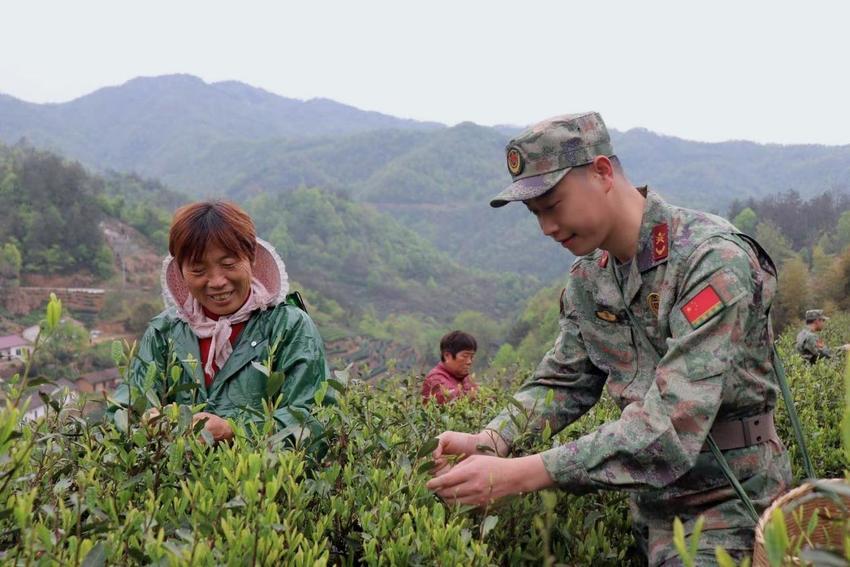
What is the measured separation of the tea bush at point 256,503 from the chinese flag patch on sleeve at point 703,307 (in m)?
0.56

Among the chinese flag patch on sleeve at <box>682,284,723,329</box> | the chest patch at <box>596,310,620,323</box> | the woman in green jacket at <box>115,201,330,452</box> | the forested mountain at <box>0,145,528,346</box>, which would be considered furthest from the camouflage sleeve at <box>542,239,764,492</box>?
the forested mountain at <box>0,145,528,346</box>

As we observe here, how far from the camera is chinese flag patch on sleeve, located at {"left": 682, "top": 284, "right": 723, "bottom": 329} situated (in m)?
1.86

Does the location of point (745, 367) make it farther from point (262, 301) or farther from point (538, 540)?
point (262, 301)

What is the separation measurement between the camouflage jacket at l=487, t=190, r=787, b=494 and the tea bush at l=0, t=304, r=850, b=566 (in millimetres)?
207

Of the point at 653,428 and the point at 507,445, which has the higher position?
the point at 653,428

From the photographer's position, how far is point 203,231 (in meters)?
2.64

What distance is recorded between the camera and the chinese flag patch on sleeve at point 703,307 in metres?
1.86

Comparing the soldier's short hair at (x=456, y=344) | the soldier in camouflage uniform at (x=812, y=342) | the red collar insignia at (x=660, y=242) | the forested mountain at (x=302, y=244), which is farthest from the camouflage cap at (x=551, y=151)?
the forested mountain at (x=302, y=244)

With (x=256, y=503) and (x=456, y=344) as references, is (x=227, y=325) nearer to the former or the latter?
(x=256, y=503)

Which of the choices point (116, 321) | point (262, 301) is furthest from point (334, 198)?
point (262, 301)

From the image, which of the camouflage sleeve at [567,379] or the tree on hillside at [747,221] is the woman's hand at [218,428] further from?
the tree on hillside at [747,221]

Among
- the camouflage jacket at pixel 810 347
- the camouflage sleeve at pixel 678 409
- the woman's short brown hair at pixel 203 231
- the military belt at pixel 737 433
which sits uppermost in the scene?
the woman's short brown hair at pixel 203 231

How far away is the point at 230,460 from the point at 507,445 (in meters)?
0.83

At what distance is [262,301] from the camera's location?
2756mm
